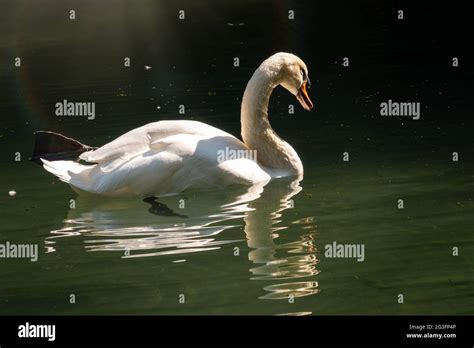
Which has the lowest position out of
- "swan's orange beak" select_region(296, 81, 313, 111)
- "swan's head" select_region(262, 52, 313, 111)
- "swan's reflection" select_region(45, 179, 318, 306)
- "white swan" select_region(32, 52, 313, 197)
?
"swan's reflection" select_region(45, 179, 318, 306)

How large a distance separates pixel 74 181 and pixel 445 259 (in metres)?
4.34

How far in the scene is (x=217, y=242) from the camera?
10.0m

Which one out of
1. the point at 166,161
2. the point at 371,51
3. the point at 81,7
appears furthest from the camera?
the point at 81,7

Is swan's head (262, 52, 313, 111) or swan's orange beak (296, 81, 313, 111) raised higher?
swan's head (262, 52, 313, 111)

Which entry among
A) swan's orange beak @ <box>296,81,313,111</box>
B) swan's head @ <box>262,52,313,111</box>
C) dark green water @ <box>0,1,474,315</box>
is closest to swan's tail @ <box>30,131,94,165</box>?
dark green water @ <box>0,1,474,315</box>

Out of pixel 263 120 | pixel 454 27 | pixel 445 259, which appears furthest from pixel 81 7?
pixel 445 259

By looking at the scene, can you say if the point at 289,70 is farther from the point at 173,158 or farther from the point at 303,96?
the point at 173,158

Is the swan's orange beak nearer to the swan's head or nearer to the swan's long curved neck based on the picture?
the swan's head

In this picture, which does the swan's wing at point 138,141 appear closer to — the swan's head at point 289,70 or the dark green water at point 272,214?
the dark green water at point 272,214

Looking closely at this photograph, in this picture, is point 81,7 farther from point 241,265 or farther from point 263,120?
point 241,265

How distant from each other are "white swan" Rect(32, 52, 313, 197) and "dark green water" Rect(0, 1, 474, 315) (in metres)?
0.20

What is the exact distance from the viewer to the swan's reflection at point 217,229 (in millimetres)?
9180

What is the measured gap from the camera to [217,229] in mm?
10516

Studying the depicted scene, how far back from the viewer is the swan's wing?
11.7 m
